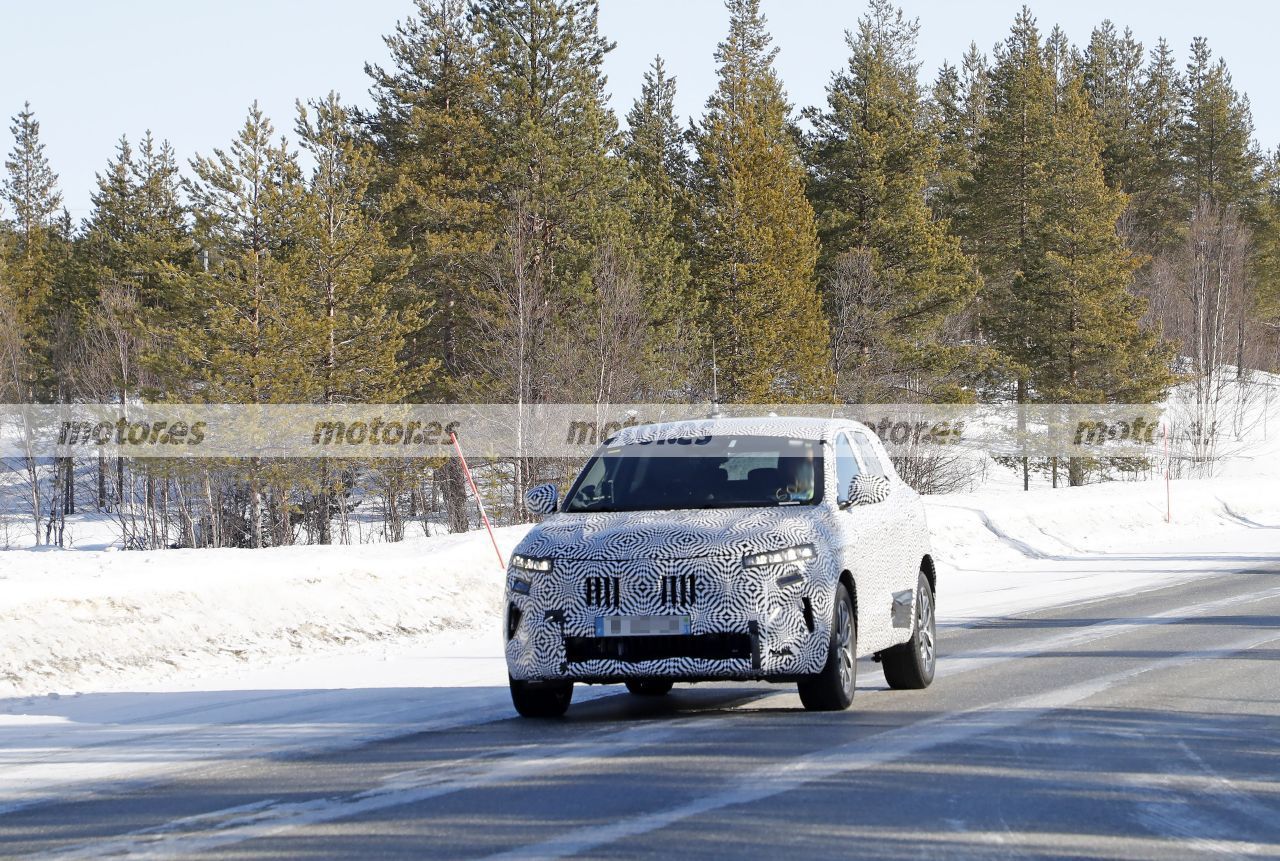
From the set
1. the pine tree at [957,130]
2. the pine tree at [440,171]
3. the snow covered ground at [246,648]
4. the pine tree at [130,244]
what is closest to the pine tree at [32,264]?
the pine tree at [130,244]

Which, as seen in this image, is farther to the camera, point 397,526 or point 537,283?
point 397,526

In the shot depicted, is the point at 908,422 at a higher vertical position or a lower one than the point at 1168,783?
higher

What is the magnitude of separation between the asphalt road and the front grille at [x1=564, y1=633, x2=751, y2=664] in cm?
44

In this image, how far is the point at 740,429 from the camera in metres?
9.78

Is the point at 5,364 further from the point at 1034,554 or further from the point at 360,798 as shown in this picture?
the point at 360,798

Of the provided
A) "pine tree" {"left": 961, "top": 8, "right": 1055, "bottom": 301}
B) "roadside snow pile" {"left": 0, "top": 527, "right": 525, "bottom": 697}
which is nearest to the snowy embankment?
"roadside snow pile" {"left": 0, "top": 527, "right": 525, "bottom": 697}

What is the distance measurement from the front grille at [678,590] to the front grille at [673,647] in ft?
0.63

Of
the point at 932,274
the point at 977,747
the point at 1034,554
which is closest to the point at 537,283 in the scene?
the point at 932,274

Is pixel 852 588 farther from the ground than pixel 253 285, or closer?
closer

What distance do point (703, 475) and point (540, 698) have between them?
5.68 feet

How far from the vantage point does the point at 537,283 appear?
1838 inches

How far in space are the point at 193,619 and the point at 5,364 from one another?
209 ft

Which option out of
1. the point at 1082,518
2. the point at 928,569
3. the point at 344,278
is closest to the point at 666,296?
the point at 344,278

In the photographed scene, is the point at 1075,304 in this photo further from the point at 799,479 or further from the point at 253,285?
the point at 799,479
